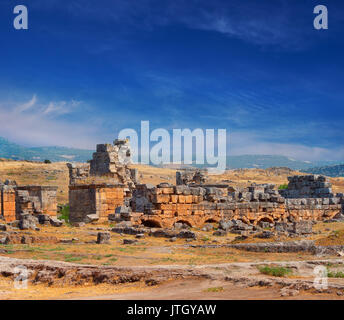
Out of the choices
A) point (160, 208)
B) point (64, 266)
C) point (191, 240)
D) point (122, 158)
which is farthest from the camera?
point (122, 158)

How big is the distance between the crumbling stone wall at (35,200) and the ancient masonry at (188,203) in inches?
71.2

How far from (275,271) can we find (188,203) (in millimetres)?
10922

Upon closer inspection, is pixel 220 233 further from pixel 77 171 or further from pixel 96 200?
pixel 77 171

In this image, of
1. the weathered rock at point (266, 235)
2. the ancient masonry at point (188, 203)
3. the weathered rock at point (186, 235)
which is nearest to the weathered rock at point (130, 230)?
the weathered rock at point (186, 235)

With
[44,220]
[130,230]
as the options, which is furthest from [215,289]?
[44,220]

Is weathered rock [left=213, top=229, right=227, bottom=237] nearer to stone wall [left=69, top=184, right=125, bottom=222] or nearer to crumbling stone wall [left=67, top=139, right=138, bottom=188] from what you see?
stone wall [left=69, top=184, right=125, bottom=222]

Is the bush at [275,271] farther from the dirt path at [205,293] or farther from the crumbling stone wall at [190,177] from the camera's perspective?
the crumbling stone wall at [190,177]

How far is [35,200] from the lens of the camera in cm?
2228

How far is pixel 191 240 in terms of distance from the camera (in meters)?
14.6

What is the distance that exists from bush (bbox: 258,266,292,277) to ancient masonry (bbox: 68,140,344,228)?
9.97 metres

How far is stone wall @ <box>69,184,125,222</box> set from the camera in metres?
20.8
